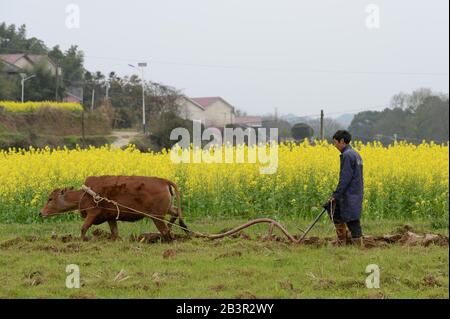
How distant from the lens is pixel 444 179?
1325 cm

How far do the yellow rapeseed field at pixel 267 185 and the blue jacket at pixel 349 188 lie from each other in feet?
11.1

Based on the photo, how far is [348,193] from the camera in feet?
29.9

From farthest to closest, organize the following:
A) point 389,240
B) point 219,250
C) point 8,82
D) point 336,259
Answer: point 8,82
point 389,240
point 219,250
point 336,259

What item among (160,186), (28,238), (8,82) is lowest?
(28,238)

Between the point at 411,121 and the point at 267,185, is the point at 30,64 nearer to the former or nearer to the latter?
the point at 411,121

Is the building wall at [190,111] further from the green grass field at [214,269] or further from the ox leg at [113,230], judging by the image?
the green grass field at [214,269]

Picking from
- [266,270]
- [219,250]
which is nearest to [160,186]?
[219,250]

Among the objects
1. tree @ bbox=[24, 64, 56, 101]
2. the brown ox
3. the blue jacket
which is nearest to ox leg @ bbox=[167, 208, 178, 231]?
the brown ox

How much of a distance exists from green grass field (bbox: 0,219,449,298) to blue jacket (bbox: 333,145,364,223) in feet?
1.58

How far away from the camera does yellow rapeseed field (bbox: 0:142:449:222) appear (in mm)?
12977

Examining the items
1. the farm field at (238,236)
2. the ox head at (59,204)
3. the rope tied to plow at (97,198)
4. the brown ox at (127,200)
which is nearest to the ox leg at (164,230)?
the brown ox at (127,200)

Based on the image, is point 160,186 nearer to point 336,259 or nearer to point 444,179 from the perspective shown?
point 336,259

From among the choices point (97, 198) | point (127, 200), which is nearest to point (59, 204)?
point (97, 198)
